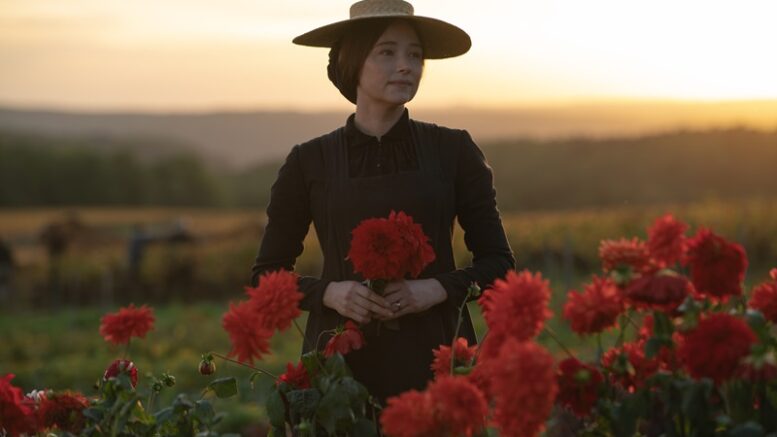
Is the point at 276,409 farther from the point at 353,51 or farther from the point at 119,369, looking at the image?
the point at 353,51

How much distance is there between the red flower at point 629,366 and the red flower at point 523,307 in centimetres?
31

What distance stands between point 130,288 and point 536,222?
344 inches

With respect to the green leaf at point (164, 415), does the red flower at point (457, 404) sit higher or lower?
higher

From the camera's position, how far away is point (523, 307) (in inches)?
78.8

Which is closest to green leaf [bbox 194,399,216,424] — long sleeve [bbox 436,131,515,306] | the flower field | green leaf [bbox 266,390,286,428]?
the flower field

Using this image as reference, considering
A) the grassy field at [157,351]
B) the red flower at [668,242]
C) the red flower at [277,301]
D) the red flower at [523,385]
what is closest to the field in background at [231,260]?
the grassy field at [157,351]

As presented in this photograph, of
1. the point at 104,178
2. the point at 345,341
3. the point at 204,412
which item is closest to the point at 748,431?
the point at 345,341

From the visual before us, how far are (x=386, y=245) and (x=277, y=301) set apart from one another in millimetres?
258

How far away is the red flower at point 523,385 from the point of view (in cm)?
186

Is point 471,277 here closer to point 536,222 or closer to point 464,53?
point 464,53

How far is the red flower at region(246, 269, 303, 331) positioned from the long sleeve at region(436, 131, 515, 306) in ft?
2.17

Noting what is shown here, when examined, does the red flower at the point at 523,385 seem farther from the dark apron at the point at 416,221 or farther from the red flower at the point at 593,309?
the dark apron at the point at 416,221

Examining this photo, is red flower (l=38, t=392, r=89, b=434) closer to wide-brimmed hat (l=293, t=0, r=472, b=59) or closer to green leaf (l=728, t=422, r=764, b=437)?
wide-brimmed hat (l=293, t=0, r=472, b=59)

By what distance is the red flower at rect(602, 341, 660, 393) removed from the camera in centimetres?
225
